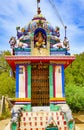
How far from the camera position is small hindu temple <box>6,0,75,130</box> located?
12875 millimetres

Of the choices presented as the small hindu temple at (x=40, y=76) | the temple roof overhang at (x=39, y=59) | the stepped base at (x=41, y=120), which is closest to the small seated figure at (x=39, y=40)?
the small hindu temple at (x=40, y=76)

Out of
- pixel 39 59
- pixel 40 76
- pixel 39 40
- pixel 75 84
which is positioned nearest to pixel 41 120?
pixel 40 76

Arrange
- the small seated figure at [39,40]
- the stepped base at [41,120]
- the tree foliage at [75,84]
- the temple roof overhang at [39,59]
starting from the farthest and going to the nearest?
the tree foliage at [75,84]
the small seated figure at [39,40]
the temple roof overhang at [39,59]
the stepped base at [41,120]

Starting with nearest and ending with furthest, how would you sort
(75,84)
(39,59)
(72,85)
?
(39,59)
(72,85)
(75,84)

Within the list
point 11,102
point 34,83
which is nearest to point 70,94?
point 11,102

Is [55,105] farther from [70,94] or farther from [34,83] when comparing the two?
[70,94]

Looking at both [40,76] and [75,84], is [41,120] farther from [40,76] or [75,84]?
[75,84]

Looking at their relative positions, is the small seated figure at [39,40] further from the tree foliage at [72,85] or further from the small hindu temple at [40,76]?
the tree foliage at [72,85]

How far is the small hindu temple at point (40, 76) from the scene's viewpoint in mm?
12875

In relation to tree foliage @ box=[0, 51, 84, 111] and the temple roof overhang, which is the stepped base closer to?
the temple roof overhang

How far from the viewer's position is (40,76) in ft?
48.6

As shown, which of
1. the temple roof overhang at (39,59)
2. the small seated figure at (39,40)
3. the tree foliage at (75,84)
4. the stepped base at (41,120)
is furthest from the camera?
the tree foliage at (75,84)

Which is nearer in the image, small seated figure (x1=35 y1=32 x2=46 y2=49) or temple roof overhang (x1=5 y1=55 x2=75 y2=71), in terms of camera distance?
temple roof overhang (x1=5 y1=55 x2=75 y2=71)

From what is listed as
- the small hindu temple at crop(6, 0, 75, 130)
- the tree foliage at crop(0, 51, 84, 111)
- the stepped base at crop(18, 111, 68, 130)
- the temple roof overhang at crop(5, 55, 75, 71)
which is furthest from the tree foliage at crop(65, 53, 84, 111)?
the stepped base at crop(18, 111, 68, 130)
